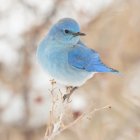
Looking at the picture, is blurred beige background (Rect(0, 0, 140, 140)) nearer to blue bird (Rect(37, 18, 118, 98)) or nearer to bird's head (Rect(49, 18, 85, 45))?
blue bird (Rect(37, 18, 118, 98))

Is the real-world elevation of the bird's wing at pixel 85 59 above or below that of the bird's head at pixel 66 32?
below

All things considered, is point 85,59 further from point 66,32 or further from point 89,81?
point 89,81

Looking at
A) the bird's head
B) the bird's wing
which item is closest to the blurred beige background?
the bird's wing

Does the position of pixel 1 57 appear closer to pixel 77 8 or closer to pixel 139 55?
pixel 77 8

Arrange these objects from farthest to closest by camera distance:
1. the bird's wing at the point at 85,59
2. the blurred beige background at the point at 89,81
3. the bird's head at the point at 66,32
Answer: the blurred beige background at the point at 89,81, the bird's wing at the point at 85,59, the bird's head at the point at 66,32

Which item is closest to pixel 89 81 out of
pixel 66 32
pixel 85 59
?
pixel 85 59

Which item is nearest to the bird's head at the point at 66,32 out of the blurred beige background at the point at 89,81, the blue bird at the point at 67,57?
the blue bird at the point at 67,57

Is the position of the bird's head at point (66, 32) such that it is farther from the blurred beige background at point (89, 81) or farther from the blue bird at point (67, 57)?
the blurred beige background at point (89, 81)

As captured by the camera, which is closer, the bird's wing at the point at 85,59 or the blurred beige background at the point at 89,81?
the bird's wing at the point at 85,59
